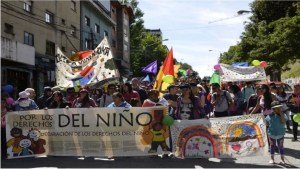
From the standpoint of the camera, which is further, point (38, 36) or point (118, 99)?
point (38, 36)

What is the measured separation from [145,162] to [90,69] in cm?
438

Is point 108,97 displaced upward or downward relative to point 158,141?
upward

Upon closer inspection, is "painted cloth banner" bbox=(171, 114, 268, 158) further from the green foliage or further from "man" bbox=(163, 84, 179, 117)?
the green foliage

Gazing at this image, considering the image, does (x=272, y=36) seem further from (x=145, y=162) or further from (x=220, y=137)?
(x=145, y=162)

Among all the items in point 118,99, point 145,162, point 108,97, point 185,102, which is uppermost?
point 108,97

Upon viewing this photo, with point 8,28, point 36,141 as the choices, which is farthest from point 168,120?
point 8,28

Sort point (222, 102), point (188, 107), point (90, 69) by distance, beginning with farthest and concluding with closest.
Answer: point (90, 69)
point (222, 102)
point (188, 107)

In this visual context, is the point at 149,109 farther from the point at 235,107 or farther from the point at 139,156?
the point at 235,107

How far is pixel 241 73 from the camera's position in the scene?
1688 cm

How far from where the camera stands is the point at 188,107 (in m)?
9.20

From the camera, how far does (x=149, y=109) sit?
9297 millimetres

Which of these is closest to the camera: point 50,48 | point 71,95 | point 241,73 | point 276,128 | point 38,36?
point 276,128

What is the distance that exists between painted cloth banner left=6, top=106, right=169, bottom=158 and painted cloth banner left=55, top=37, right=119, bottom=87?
2.78 meters

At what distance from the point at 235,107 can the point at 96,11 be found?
31020 millimetres
